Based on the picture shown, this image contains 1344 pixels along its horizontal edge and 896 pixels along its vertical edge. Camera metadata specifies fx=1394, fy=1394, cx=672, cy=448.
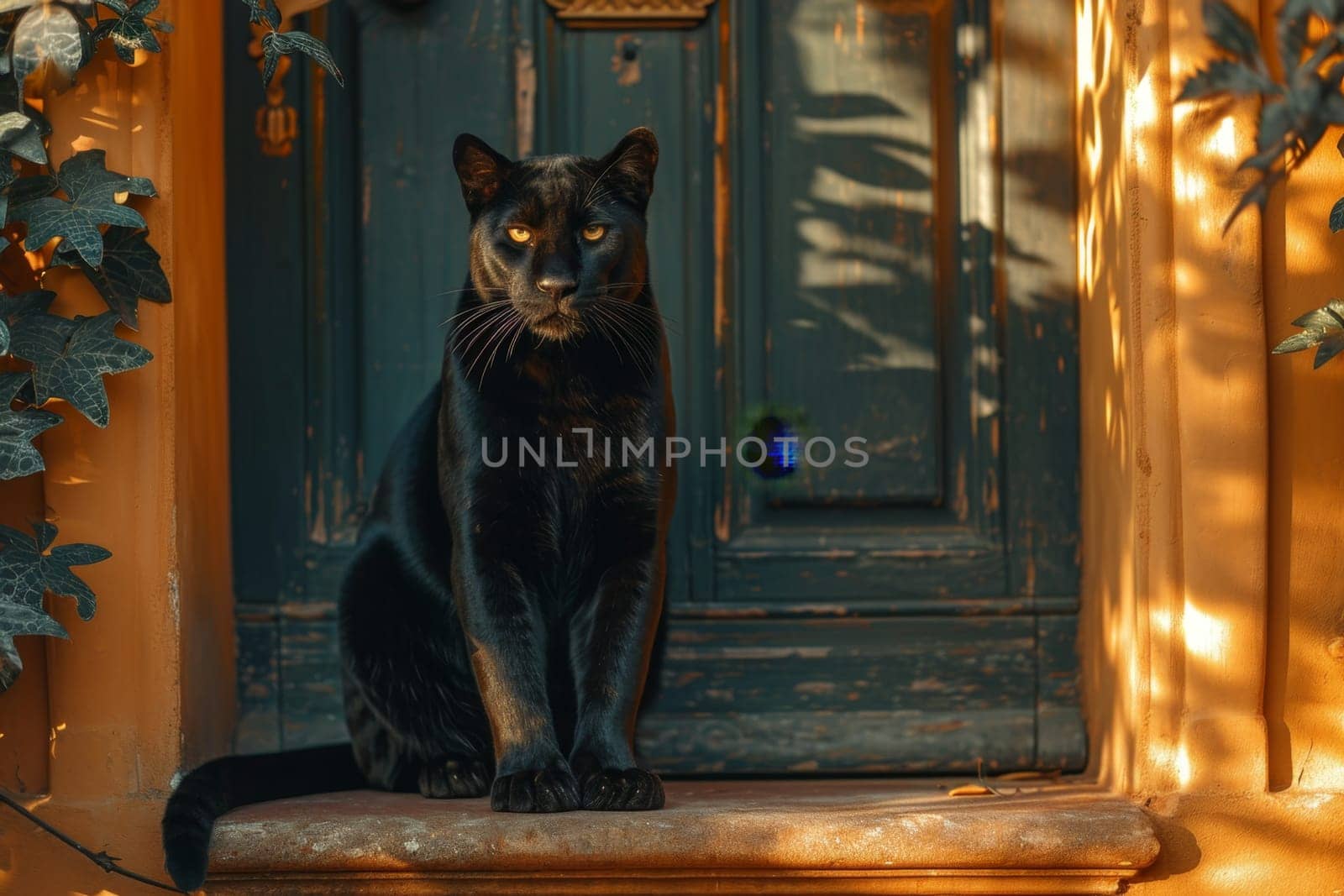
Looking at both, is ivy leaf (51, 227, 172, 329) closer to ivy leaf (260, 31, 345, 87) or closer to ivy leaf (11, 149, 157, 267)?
ivy leaf (11, 149, 157, 267)

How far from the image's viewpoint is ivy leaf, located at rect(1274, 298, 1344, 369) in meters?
2.17

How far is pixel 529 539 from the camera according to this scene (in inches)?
92.3

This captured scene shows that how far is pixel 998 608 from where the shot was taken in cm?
279

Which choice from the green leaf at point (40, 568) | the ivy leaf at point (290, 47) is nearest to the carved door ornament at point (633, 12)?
the ivy leaf at point (290, 47)

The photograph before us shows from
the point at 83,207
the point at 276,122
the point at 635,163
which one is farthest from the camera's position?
the point at 276,122

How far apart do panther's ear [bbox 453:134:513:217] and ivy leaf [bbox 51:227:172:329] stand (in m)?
0.53

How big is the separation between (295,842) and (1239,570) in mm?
1573

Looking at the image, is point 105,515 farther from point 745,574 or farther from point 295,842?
point 745,574

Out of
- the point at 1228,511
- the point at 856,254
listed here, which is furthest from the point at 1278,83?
the point at 856,254

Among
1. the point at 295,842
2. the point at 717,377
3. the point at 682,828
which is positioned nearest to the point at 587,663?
the point at 682,828

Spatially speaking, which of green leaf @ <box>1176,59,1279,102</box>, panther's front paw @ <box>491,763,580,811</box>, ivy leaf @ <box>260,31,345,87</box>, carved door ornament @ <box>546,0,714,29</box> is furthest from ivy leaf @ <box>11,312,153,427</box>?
green leaf @ <box>1176,59,1279,102</box>

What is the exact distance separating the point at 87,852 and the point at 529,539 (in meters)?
0.87

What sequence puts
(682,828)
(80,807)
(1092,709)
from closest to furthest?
(682,828) → (80,807) → (1092,709)

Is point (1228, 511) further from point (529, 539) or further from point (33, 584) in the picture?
point (33, 584)
